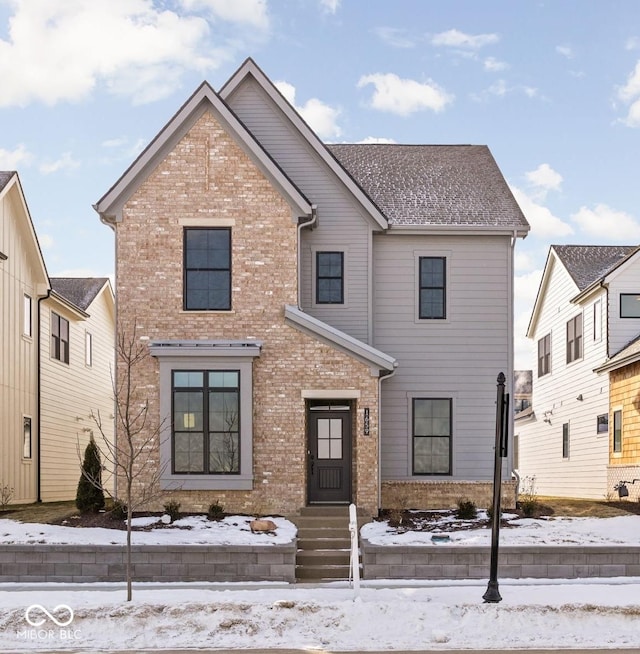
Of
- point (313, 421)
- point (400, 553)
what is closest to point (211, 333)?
point (313, 421)

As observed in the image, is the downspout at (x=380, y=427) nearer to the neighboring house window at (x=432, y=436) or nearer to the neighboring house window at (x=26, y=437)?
the neighboring house window at (x=432, y=436)

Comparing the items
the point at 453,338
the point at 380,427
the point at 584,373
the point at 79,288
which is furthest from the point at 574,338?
the point at 79,288

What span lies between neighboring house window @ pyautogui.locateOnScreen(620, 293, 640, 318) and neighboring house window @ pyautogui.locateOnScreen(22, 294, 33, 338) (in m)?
17.1

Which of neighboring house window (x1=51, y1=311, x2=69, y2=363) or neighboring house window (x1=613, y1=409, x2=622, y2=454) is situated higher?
neighboring house window (x1=51, y1=311, x2=69, y2=363)

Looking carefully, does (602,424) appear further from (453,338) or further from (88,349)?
(88,349)

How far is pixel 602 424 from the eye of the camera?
87.7 feet

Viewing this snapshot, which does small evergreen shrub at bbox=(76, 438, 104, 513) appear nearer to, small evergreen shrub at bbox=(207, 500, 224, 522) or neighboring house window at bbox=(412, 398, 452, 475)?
small evergreen shrub at bbox=(207, 500, 224, 522)

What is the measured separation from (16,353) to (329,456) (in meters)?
10.3

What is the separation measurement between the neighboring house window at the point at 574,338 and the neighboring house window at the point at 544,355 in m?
2.70

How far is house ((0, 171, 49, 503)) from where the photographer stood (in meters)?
24.9

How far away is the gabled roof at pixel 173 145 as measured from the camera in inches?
795

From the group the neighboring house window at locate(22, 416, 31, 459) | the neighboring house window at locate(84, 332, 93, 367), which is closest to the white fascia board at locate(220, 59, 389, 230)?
the neighboring house window at locate(22, 416, 31, 459)

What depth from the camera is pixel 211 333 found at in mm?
20297

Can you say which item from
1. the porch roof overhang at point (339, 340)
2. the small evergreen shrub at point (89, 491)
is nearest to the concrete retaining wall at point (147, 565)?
the small evergreen shrub at point (89, 491)
